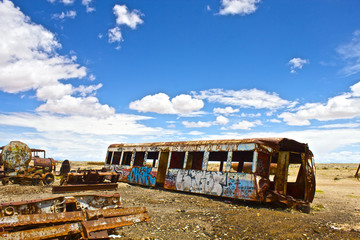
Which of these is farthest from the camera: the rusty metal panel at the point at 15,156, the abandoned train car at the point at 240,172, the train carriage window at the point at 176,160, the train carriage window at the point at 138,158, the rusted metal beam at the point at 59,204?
the train carriage window at the point at 138,158

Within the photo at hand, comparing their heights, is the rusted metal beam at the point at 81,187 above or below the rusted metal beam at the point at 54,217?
below

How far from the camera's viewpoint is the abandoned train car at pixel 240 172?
417 inches

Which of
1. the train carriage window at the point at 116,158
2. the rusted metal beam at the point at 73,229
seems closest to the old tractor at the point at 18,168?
the train carriage window at the point at 116,158

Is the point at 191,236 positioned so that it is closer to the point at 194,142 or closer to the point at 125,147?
the point at 194,142

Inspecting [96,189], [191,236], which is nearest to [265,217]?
[191,236]

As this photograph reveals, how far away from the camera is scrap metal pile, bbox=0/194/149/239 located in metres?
5.05

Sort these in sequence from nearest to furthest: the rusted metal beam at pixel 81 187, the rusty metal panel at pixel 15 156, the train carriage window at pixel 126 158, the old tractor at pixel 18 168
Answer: the rusted metal beam at pixel 81 187, the old tractor at pixel 18 168, the rusty metal panel at pixel 15 156, the train carriage window at pixel 126 158

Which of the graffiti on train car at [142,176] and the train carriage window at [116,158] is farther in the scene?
the train carriage window at [116,158]

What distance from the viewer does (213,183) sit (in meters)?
12.0

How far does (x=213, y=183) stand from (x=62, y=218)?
7619 mm

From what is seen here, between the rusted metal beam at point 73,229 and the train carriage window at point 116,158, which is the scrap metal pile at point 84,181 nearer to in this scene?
the train carriage window at point 116,158

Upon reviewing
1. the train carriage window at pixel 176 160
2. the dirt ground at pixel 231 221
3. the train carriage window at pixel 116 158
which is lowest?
the dirt ground at pixel 231 221

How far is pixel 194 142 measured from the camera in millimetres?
13938

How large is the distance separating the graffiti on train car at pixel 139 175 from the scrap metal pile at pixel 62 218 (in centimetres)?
889
